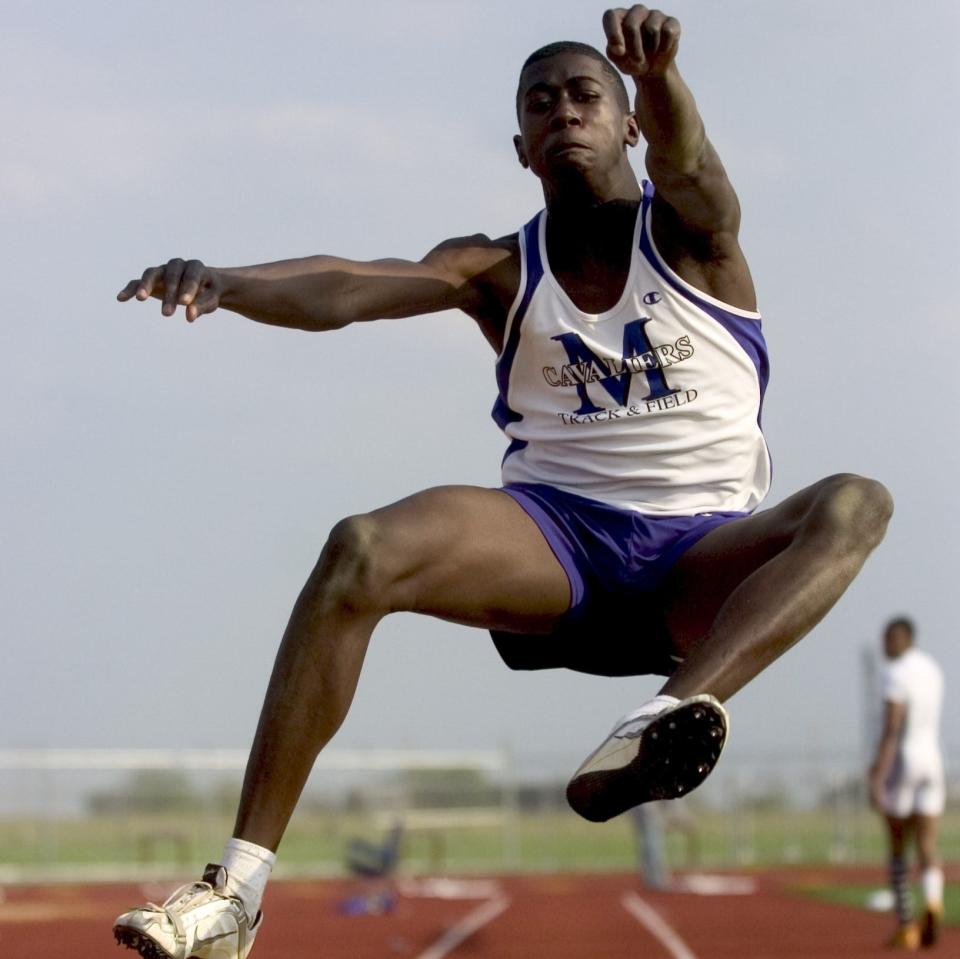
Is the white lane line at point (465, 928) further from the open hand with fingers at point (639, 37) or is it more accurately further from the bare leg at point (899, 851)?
the open hand with fingers at point (639, 37)

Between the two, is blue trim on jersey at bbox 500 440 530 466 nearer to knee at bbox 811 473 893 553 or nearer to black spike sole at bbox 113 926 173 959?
knee at bbox 811 473 893 553

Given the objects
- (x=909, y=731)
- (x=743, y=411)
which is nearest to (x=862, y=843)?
(x=909, y=731)

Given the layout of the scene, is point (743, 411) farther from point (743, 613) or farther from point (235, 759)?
point (235, 759)

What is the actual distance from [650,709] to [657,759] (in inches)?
5.6

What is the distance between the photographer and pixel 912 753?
34.7 feet

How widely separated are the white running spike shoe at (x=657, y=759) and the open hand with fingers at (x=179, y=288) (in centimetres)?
131

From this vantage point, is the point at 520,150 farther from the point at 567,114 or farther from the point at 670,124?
the point at 670,124

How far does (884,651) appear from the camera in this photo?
415 inches

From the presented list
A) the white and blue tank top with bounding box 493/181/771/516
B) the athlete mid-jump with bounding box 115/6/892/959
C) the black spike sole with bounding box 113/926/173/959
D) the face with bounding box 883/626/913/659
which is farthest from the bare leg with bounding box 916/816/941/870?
the black spike sole with bounding box 113/926/173/959

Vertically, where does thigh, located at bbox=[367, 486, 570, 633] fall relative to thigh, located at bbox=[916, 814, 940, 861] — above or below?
above

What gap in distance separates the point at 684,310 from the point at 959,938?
354 inches

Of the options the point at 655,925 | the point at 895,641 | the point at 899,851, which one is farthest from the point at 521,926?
the point at 895,641

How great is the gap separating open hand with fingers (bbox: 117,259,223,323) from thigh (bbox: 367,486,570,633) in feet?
2.02

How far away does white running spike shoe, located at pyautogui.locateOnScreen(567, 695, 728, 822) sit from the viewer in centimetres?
334
